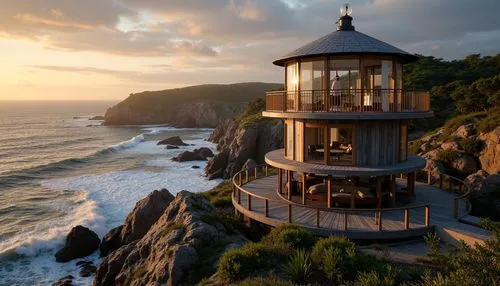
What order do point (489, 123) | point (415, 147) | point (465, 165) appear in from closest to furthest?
point (465, 165) → point (489, 123) → point (415, 147)

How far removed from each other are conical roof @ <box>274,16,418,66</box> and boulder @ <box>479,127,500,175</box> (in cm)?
1188

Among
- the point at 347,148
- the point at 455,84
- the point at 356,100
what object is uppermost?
the point at 455,84

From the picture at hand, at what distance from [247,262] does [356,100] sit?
10579mm

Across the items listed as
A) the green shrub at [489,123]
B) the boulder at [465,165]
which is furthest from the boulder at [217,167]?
the green shrub at [489,123]

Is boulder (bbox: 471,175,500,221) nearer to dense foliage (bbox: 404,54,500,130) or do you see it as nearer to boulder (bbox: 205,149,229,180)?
dense foliage (bbox: 404,54,500,130)

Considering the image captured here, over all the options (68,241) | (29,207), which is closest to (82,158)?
(29,207)

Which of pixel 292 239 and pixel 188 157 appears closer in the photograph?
pixel 292 239

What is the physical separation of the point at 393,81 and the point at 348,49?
3.34 metres

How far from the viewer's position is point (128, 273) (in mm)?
16844

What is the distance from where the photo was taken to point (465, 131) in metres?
31.4

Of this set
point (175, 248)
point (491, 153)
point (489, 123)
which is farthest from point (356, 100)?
point (489, 123)

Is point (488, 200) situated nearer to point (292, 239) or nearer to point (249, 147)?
point (292, 239)

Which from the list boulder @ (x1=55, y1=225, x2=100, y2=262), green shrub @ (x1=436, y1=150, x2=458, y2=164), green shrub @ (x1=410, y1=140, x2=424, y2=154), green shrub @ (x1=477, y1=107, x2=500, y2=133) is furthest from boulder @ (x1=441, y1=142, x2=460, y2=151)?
boulder @ (x1=55, y1=225, x2=100, y2=262)

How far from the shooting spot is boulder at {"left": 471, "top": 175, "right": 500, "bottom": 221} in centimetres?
1959
